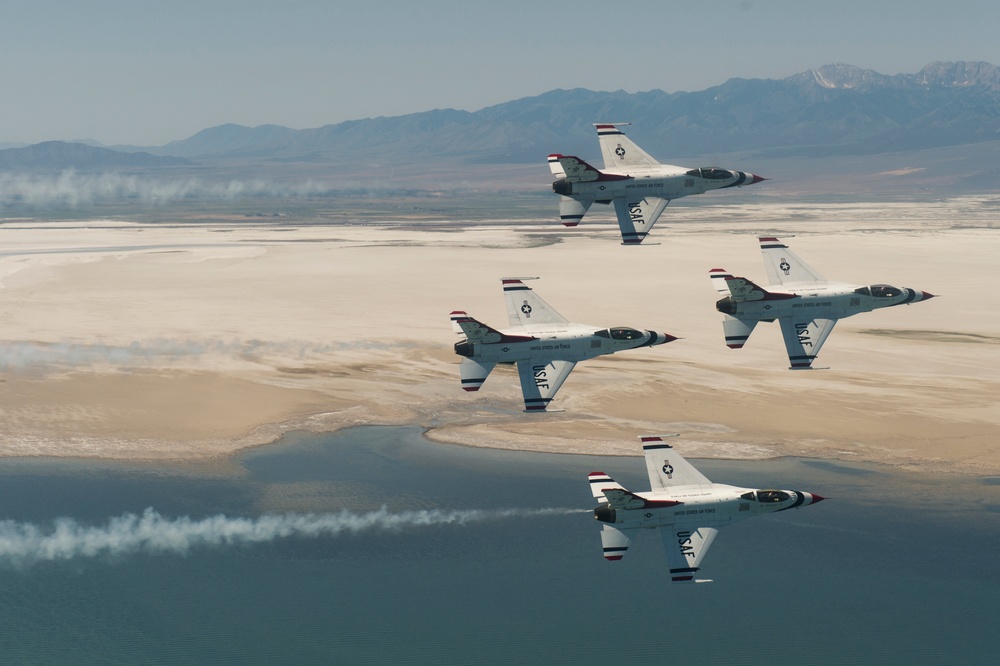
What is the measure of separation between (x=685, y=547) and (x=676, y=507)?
11.2 ft

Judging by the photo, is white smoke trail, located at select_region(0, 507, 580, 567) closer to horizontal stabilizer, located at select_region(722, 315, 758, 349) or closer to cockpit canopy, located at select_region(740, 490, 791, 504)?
cockpit canopy, located at select_region(740, 490, 791, 504)

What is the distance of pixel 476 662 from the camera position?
273ft

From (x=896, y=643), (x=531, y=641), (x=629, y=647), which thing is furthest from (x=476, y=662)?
(x=896, y=643)

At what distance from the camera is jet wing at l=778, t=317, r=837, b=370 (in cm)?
7531

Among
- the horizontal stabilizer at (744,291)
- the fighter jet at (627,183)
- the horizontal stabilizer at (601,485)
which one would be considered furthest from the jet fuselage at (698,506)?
the fighter jet at (627,183)

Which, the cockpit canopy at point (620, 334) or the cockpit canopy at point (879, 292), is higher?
the cockpit canopy at point (879, 292)

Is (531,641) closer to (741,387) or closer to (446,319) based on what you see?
(741,387)

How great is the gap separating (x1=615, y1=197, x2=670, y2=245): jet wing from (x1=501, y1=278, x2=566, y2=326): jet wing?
10966 millimetres

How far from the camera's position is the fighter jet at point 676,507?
76.2 metres

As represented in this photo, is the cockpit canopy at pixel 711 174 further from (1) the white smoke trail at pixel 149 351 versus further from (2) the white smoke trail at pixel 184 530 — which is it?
(1) the white smoke trail at pixel 149 351

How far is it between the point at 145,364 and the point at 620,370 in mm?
71420

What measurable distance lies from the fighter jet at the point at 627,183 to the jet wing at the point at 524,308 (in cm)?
979

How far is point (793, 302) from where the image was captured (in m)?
75.3

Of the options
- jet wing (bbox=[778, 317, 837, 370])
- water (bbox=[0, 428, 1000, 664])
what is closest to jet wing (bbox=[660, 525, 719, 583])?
water (bbox=[0, 428, 1000, 664])
